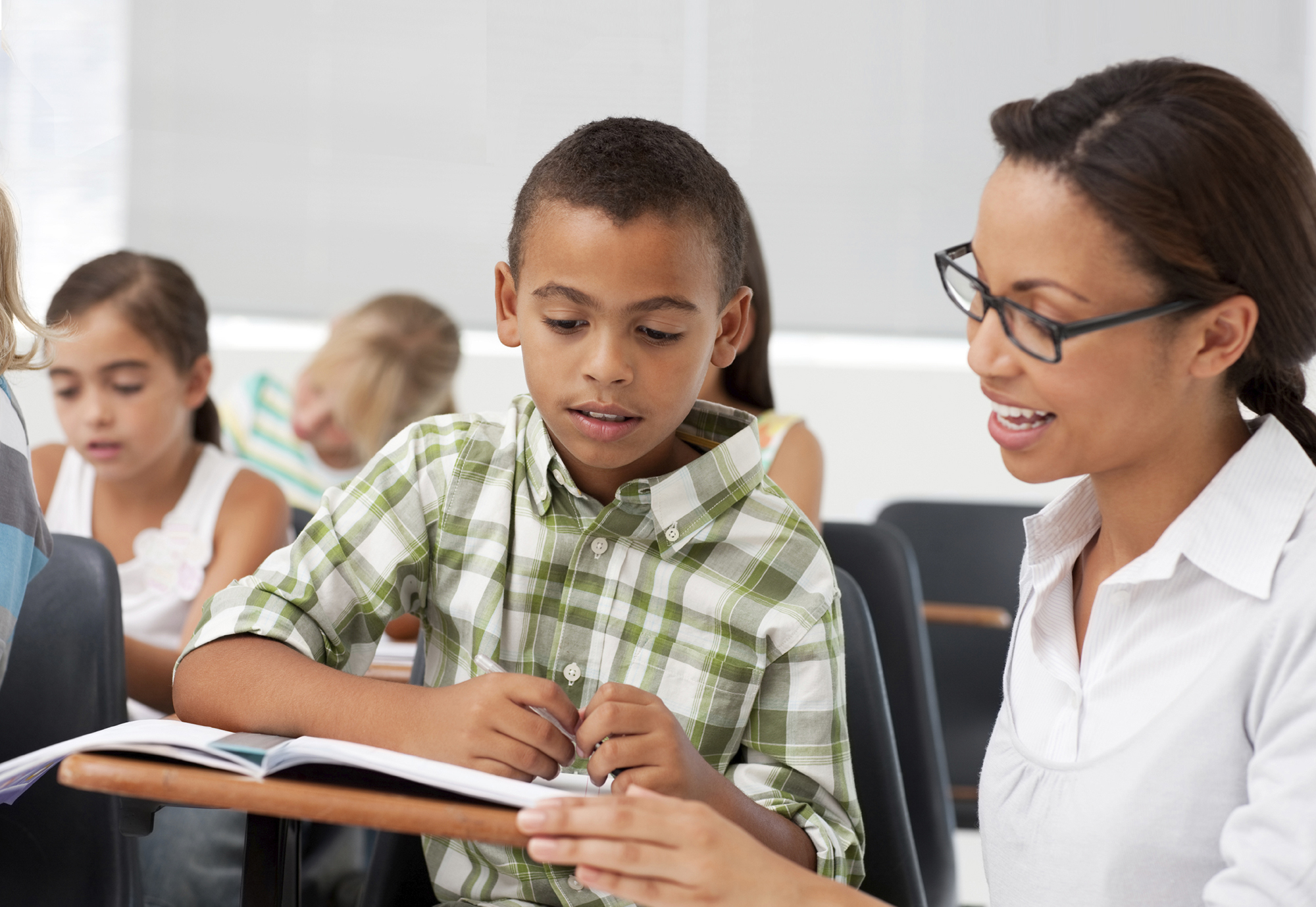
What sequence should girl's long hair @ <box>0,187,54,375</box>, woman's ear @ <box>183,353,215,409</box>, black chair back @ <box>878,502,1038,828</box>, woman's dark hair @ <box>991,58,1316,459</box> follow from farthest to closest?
black chair back @ <box>878,502,1038,828</box> → woman's ear @ <box>183,353,215,409</box> → girl's long hair @ <box>0,187,54,375</box> → woman's dark hair @ <box>991,58,1316,459</box>

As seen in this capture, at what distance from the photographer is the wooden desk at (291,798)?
75cm

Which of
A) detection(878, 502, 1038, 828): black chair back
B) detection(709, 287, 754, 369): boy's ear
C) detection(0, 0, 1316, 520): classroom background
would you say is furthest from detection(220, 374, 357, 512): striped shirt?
detection(709, 287, 754, 369): boy's ear

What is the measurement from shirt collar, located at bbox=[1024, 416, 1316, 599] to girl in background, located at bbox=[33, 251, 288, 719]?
1451 mm

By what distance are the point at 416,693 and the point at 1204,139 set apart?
730 mm

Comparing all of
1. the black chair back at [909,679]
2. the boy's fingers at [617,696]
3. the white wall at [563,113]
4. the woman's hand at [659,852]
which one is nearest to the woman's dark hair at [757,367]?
the black chair back at [909,679]

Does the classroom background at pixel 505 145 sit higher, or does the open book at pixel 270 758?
the classroom background at pixel 505 145

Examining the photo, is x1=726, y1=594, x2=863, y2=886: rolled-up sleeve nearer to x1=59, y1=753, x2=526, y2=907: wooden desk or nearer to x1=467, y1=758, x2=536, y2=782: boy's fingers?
x1=467, y1=758, x2=536, y2=782: boy's fingers

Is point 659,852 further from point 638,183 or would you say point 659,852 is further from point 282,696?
point 638,183

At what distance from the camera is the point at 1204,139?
0.86 meters

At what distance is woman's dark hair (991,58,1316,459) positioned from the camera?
2.80ft

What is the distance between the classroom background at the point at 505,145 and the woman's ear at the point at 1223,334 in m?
3.29

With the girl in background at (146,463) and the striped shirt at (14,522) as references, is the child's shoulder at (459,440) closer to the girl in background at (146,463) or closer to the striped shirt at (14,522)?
the striped shirt at (14,522)

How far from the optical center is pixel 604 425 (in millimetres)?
1123

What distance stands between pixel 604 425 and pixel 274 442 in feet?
8.66
